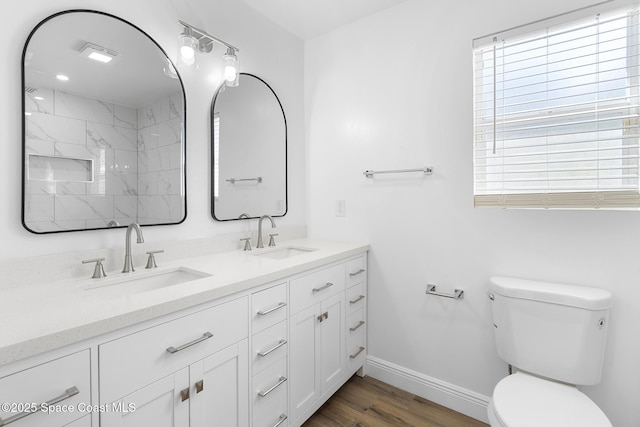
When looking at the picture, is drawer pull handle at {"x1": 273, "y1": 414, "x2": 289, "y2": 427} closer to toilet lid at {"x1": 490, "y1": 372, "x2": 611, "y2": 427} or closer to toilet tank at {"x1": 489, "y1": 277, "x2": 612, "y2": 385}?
toilet lid at {"x1": 490, "y1": 372, "x2": 611, "y2": 427}

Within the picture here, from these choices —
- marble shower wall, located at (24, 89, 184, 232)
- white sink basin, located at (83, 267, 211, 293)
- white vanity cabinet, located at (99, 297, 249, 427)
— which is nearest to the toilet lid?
white vanity cabinet, located at (99, 297, 249, 427)

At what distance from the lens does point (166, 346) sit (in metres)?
1.02

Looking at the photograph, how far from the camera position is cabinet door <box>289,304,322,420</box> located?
5.11 ft

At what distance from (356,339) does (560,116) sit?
169 centimetres

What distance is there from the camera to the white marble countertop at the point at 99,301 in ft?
2.54

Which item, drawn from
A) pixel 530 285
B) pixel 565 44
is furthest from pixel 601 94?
pixel 530 285

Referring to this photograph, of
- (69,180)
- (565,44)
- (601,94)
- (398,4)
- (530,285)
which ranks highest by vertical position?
(398,4)

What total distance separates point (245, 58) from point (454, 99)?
1.34 m

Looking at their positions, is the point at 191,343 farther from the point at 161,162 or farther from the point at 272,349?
the point at 161,162

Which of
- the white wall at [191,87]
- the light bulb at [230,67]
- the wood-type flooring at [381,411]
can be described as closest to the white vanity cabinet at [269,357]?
the wood-type flooring at [381,411]

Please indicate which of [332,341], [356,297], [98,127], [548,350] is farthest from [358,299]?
[98,127]

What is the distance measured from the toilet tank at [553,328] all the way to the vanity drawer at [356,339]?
825 mm

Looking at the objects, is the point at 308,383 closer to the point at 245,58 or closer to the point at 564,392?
the point at 564,392

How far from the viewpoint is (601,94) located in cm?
143
